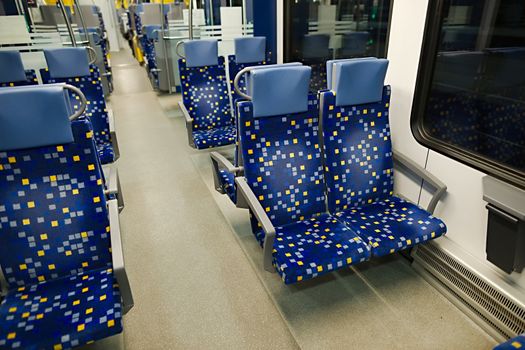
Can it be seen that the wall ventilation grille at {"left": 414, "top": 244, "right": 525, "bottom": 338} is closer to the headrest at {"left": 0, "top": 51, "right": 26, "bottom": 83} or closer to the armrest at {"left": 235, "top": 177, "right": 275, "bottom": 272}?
the armrest at {"left": 235, "top": 177, "right": 275, "bottom": 272}

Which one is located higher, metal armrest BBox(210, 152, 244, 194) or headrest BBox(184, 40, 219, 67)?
headrest BBox(184, 40, 219, 67)

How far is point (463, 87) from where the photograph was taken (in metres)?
2.25

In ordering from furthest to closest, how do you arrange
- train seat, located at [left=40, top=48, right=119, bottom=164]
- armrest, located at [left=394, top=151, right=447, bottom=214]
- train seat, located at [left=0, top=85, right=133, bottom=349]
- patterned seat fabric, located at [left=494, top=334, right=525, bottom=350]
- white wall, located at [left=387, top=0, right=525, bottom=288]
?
1. train seat, located at [left=40, top=48, right=119, bottom=164]
2. armrest, located at [left=394, top=151, right=447, bottom=214]
3. white wall, located at [left=387, top=0, right=525, bottom=288]
4. train seat, located at [left=0, top=85, right=133, bottom=349]
5. patterned seat fabric, located at [left=494, top=334, right=525, bottom=350]

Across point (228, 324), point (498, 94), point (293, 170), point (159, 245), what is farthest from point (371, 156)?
point (159, 245)

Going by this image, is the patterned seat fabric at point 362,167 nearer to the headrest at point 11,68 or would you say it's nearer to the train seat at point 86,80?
the train seat at point 86,80

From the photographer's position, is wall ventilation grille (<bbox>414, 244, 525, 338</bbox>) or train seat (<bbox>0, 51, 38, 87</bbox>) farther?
train seat (<bbox>0, 51, 38, 87</bbox>)

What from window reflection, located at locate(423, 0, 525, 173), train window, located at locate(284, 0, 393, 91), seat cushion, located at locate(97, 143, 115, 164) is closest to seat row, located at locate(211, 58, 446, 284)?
window reflection, located at locate(423, 0, 525, 173)

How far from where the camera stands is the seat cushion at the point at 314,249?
1771 millimetres

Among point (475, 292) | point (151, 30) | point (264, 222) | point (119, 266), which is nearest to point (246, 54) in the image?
point (264, 222)

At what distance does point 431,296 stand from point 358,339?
616mm

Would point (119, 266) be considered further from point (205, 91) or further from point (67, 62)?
point (205, 91)

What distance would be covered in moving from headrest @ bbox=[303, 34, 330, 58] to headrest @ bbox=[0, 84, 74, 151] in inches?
106

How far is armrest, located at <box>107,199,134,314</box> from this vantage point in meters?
1.51

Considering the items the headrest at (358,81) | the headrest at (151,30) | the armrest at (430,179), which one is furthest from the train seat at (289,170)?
the headrest at (151,30)
